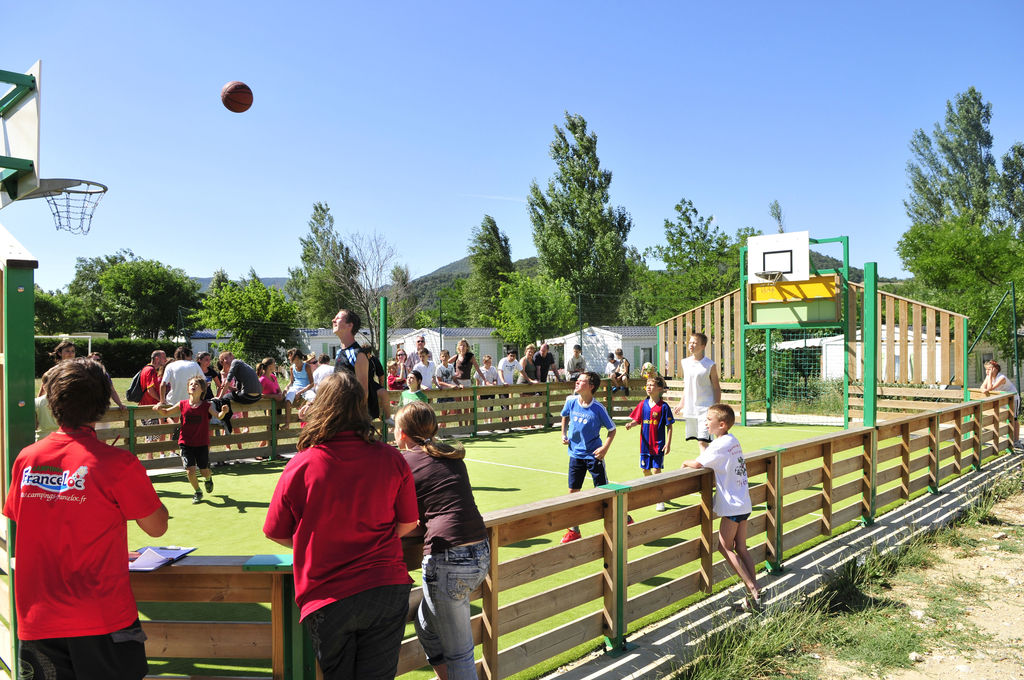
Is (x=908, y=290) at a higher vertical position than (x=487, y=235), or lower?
lower

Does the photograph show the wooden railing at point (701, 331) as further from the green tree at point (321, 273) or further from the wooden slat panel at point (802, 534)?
the green tree at point (321, 273)

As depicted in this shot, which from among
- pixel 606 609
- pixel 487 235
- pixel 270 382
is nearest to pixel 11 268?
pixel 606 609

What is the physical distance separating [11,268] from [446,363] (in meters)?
13.5

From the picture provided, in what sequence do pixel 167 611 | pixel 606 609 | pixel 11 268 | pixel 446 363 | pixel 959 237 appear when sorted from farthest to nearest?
pixel 959 237 → pixel 446 363 → pixel 167 611 → pixel 606 609 → pixel 11 268

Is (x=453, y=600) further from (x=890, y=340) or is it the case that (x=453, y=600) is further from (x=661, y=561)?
(x=890, y=340)

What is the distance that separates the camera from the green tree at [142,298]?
201ft

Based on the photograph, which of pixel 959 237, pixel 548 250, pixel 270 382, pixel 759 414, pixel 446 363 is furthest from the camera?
pixel 548 250

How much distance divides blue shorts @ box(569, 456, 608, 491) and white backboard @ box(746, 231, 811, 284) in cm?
1066

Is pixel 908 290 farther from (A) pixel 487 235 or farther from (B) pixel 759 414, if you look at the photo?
(A) pixel 487 235

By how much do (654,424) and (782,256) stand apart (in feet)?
32.0

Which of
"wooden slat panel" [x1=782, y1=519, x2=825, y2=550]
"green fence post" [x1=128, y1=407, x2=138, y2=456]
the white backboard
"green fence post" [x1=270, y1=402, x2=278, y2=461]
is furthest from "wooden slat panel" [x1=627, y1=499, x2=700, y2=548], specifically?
the white backboard

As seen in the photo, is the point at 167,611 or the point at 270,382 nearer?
the point at 167,611

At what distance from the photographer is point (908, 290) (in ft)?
123

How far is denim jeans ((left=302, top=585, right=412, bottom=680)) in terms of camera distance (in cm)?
269
